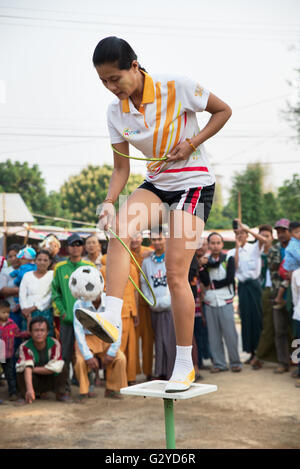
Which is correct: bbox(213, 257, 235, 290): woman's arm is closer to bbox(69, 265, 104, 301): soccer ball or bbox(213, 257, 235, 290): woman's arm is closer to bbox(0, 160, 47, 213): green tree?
bbox(69, 265, 104, 301): soccer ball

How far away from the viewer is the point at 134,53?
2.77 metres

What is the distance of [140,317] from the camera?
7500 millimetres

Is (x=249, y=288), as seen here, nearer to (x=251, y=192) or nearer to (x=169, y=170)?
(x=169, y=170)

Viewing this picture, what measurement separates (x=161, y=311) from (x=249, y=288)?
1.45 meters

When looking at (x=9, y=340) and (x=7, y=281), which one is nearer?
(x=9, y=340)

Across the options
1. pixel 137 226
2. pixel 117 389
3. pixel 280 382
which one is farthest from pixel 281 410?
pixel 137 226

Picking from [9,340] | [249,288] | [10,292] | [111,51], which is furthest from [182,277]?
[249,288]

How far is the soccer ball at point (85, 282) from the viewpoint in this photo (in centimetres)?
609

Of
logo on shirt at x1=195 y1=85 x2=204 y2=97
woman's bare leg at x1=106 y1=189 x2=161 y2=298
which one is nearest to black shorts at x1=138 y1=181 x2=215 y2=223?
woman's bare leg at x1=106 y1=189 x2=161 y2=298

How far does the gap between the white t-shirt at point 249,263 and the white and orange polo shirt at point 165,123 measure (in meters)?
5.04

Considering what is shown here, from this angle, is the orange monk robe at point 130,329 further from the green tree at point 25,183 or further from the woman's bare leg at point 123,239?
the green tree at point 25,183

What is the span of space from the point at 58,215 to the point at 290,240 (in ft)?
122

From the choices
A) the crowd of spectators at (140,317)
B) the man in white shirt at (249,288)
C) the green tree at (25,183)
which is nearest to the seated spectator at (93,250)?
the crowd of spectators at (140,317)
